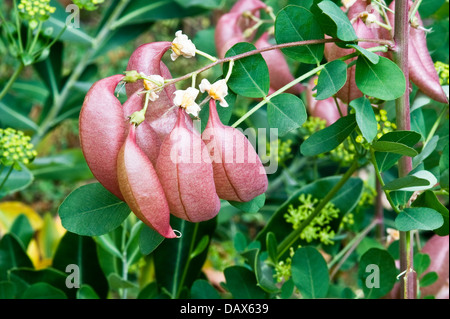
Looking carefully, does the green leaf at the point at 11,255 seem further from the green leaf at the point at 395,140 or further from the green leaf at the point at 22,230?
the green leaf at the point at 395,140

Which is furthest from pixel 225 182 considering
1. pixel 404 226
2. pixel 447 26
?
pixel 447 26

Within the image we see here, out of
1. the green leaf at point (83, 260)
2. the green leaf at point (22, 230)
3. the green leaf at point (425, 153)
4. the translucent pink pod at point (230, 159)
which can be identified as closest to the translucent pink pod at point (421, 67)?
the green leaf at point (425, 153)

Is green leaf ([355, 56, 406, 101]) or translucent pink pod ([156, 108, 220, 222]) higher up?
green leaf ([355, 56, 406, 101])

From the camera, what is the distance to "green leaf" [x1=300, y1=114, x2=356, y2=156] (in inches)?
15.5

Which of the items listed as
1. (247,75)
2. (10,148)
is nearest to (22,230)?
(10,148)

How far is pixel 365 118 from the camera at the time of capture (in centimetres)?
37

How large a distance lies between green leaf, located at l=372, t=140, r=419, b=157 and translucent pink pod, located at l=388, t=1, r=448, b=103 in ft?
0.21

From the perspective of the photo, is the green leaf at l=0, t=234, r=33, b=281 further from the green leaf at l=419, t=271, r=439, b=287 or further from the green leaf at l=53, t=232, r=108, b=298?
the green leaf at l=419, t=271, r=439, b=287

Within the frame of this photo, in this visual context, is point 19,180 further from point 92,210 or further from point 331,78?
point 331,78

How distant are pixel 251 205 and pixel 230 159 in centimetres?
6

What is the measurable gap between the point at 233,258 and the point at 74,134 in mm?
587

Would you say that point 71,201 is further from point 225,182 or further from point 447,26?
point 447,26

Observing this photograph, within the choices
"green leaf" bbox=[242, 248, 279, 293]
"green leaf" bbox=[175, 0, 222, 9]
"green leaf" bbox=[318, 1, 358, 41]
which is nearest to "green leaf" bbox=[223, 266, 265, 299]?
"green leaf" bbox=[242, 248, 279, 293]

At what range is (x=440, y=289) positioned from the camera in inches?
20.1
